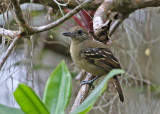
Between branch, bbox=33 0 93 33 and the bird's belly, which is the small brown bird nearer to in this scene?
the bird's belly

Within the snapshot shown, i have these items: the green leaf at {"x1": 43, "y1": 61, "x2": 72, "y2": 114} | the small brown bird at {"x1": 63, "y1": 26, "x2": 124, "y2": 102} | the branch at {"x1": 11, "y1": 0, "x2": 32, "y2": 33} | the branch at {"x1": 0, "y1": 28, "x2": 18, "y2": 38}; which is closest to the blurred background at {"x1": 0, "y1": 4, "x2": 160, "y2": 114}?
the small brown bird at {"x1": 63, "y1": 26, "x2": 124, "y2": 102}

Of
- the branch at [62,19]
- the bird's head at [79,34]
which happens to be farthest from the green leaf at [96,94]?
the bird's head at [79,34]

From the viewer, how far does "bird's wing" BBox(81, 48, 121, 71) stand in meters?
2.88

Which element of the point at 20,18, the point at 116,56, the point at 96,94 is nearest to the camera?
the point at 96,94

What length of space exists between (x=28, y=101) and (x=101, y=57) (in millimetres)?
1780

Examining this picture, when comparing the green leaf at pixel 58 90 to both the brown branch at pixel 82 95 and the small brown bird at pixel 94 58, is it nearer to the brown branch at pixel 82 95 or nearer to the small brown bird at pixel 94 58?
the brown branch at pixel 82 95

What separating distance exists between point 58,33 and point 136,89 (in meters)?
1.33

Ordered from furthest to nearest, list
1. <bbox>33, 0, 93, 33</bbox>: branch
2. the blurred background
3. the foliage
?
the blurred background → <bbox>33, 0, 93, 33</bbox>: branch → the foliage

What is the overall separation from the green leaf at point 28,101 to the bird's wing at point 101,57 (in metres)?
1.70

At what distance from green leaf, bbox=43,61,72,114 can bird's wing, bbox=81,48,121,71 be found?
162 centimetres

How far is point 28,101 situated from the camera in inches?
47.9

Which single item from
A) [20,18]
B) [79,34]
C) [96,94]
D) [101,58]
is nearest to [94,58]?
[101,58]

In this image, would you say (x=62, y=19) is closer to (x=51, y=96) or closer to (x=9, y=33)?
(x=9, y=33)

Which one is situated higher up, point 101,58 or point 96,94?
point 96,94
